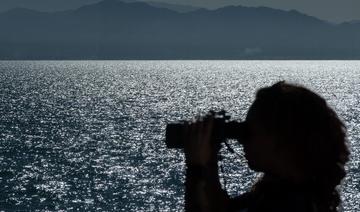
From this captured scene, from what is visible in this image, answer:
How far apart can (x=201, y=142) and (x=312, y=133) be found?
21.5 inches

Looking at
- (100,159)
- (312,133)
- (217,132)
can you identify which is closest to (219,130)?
(217,132)

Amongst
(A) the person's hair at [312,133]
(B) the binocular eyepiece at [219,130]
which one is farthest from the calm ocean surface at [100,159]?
(B) the binocular eyepiece at [219,130]

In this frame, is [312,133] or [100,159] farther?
[100,159]

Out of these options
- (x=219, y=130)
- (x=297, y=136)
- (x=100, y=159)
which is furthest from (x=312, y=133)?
(x=100, y=159)

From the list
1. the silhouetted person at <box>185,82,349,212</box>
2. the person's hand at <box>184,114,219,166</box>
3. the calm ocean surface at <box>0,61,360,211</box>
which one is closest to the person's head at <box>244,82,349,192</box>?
the silhouetted person at <box>185,82,349,212</box>

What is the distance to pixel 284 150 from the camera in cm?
318

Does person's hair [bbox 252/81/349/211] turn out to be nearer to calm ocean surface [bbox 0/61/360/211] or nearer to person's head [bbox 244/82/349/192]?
person's head [bbox 244/82/349/192]

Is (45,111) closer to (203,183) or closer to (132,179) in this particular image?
(132,179)

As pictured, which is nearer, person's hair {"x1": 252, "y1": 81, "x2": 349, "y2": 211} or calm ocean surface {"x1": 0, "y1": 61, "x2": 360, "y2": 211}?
person's hair {"x1": 252, "y1": 81, "x2": 349, "y2": 211}

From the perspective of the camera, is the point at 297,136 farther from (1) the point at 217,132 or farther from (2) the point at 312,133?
(1) the point at 217,132

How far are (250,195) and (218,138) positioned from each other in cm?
47

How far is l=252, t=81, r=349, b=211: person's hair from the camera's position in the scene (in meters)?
3.12

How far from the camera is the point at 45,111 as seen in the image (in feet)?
433

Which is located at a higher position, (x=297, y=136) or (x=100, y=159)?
(x=297, y=136)
